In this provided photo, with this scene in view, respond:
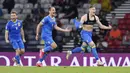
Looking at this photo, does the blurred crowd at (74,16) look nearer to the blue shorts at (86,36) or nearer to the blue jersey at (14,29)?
the blue jersey at (14,29)

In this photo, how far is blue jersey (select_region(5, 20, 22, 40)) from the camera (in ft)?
62.1

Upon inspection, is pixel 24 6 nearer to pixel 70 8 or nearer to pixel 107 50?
pixel 70 8

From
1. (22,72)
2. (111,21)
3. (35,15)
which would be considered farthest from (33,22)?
(22,72)

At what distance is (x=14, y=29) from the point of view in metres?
19.0

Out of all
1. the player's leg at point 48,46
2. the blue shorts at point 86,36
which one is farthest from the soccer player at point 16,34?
the blue shorts at point 86,36

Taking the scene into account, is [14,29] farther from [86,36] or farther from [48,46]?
[86,36]

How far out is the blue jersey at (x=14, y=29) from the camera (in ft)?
62.1

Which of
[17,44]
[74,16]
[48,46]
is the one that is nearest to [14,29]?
[17,44]

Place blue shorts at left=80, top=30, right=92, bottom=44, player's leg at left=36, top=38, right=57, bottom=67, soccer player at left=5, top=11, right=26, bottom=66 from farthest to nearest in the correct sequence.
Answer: soccer player at left=5, top=11, right=26, bottom=66 < blue shorts at left=80, top=30, right=92, bottom=44 < player's leg at left=36, top=38, right=57, bottom=67

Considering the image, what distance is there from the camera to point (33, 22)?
23531 millimetres

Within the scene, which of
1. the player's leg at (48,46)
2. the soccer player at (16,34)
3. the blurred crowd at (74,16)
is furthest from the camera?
the blurred crowd at (74,16)

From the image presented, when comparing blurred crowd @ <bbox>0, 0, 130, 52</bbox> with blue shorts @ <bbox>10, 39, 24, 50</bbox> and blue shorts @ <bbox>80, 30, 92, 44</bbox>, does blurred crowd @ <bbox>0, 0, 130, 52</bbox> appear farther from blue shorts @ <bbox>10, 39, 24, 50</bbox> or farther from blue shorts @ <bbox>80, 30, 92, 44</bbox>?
blue shorts @ <bbox>80, 30, 92, 44</bbox>

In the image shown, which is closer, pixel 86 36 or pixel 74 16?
pixel 86 36

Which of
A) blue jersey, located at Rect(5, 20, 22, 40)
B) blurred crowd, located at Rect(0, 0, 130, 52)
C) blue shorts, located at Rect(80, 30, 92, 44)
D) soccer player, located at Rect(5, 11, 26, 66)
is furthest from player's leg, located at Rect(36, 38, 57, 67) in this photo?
blurred crowd, located at Rect(0, 0, 130, 52)
